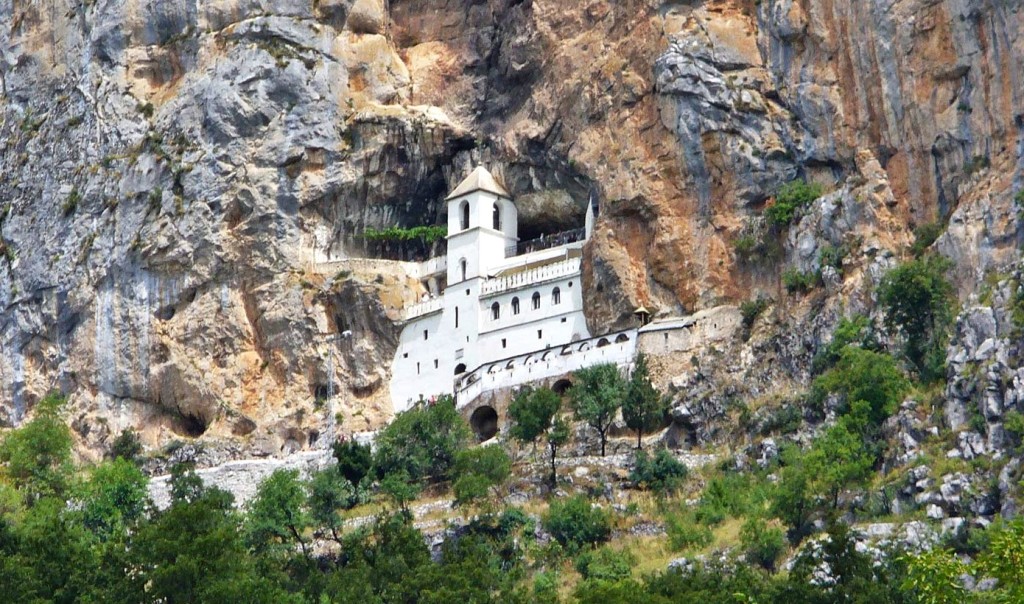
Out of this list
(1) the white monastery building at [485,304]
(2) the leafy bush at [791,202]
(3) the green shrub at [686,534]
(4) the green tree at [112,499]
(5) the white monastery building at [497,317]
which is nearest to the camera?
(3) the green shrub at [686,534]

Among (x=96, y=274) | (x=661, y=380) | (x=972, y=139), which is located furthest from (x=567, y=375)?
(x=96, y=274)

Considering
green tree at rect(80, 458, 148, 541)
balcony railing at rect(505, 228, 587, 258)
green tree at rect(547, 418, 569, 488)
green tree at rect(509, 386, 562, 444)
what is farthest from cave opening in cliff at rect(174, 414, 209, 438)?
green tree at rect(547, 418, 569, 488)

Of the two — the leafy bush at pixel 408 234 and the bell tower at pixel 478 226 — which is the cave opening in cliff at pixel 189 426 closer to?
the leafy bush at pixel 408 234

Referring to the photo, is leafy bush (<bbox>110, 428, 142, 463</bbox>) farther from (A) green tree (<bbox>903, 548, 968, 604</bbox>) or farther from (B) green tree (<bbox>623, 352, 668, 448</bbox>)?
(A) green tree (<bbox>903, 548, 968, 604</bbox>)

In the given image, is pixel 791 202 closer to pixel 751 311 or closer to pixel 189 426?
pixel 751 311

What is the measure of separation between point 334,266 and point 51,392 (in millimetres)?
14816

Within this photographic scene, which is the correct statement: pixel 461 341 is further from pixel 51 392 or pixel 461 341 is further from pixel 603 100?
pixel 51 392

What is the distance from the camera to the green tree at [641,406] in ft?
268

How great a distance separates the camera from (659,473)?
78062mm

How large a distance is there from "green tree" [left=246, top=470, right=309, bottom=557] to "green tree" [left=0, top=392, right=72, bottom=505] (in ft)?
39.2

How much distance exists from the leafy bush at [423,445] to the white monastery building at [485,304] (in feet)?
16.1

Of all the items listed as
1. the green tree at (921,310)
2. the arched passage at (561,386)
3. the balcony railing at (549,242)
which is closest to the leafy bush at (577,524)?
the arched passage at (561,386)

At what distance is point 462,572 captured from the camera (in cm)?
6650

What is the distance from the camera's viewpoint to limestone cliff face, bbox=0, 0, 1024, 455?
270ft
